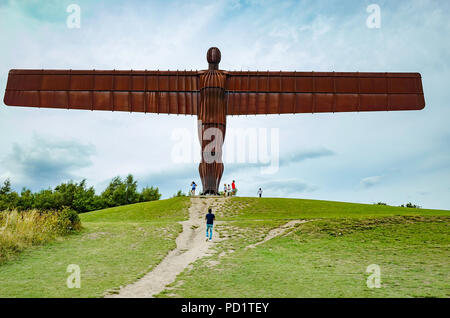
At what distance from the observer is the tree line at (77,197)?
162ft

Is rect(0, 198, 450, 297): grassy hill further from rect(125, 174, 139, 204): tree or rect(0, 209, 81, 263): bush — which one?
rect(125, 174, 139, 204): tree

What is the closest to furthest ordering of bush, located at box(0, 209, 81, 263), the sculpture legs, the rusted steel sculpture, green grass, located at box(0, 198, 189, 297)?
green grass, located at box(0, 198, 189, 297)
bush, located at box(0, 209, 81, 263)
the sculpture legs
the rusted steel sculpture

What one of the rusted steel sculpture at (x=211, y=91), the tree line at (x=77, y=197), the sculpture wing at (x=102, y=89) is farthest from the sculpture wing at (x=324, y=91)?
the tree line at (x=77, y=197)

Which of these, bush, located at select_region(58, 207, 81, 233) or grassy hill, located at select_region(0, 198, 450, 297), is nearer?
grassy hill, located at select_region(0, 198, 450, 297)

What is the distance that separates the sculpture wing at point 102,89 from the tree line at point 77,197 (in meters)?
25.0

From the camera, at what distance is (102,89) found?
27.0 meters

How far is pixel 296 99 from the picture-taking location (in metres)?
27.3

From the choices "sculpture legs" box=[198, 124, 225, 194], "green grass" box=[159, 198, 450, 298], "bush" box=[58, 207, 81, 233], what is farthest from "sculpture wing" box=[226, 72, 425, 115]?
"bush" box=[58, 207, 81, 233]

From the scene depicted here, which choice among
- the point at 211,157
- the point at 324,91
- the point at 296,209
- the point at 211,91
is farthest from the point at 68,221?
the point at 324,91

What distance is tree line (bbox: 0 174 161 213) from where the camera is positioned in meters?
49.3

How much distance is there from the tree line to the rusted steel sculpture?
2572cm

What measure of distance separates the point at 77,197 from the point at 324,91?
39090mm
